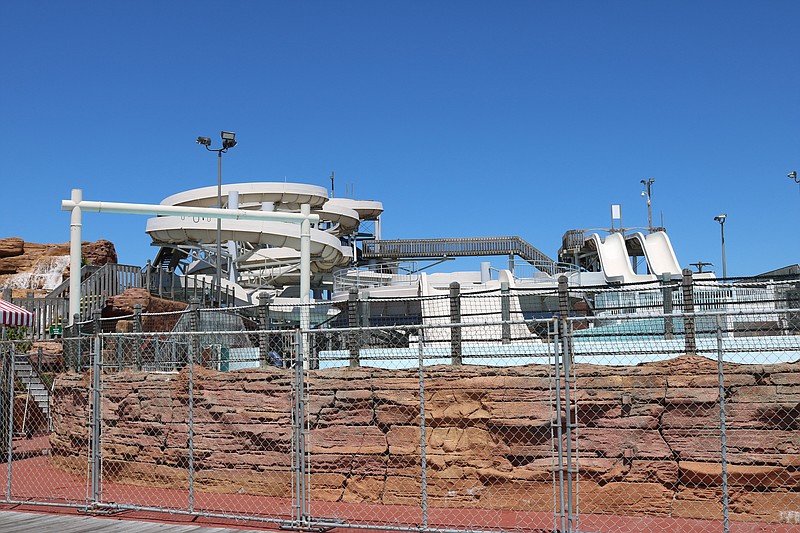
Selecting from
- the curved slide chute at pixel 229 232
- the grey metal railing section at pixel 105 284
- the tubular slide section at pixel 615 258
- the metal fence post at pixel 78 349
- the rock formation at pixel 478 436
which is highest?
the curved slide chute at pixel 229 232

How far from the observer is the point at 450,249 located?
57.8 m

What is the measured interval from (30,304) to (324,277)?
2963cm

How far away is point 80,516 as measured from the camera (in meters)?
9.88

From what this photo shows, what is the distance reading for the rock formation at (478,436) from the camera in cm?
959

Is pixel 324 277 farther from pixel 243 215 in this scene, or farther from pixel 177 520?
pixel 177 520

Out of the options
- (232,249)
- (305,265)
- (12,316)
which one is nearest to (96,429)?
(12,316)

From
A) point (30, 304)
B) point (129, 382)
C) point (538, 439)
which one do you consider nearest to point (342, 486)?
point (538, 439)

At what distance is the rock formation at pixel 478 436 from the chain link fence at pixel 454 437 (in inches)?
0.8

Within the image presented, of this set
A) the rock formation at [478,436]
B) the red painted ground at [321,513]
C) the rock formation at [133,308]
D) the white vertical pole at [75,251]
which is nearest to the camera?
the red painted ground at [321,513]

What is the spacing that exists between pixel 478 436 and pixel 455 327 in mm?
1516

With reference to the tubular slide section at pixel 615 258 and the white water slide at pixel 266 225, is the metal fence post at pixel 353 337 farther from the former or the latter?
the white water slide at pixel 266 225

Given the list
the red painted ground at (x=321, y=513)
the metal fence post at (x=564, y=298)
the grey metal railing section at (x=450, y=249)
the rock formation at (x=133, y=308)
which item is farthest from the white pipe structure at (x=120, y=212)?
the grey metal railing section at (x=450, y=249)

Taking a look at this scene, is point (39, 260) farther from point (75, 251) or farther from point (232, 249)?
point (75, 251)

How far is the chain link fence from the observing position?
31.0 feet
